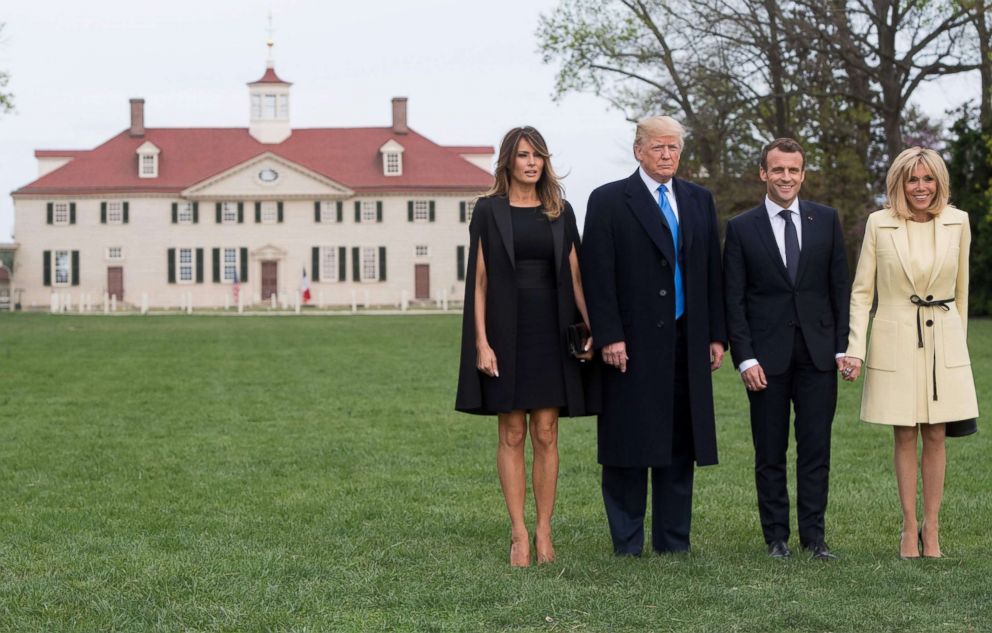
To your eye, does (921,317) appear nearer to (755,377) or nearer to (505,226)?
(755,377)

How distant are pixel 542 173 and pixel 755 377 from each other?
1.35m

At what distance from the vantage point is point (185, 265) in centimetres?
7369

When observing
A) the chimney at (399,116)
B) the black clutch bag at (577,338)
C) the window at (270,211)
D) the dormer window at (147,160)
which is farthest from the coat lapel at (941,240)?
the chimney at (399,116)

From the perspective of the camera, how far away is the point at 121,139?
76938mm

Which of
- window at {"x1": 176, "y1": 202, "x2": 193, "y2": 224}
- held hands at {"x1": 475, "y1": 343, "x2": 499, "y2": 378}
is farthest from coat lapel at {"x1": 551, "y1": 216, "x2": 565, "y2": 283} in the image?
window at {"x1": 176, "y1": 202, "x2": 193, "y2": 224}

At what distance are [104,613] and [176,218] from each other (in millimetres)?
69971

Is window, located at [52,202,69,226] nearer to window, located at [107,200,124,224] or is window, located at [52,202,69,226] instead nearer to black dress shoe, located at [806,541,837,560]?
window, located at [107,200,124,224]

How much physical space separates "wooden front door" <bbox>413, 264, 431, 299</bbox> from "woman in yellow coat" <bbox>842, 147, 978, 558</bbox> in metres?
68.0

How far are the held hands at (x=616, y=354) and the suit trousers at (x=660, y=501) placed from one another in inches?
17.0

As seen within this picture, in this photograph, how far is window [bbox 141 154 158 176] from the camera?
2928 inches

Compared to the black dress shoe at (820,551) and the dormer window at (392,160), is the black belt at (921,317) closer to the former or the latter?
the black dress shoe at (820,551)

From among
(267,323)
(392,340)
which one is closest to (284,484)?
(392,340)

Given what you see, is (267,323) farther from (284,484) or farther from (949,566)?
(949,566)

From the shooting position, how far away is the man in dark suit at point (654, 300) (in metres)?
6.64
